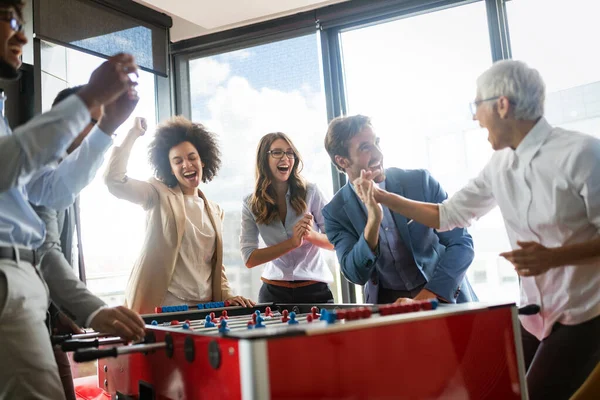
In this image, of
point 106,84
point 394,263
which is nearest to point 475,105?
point 394,263

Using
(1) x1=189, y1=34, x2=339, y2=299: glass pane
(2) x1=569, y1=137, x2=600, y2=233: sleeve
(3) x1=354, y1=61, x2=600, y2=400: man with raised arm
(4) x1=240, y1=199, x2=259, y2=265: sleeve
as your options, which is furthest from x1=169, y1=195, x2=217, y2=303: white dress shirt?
(2) x1=569, y1=137, x2=600, y2=233: sleeve

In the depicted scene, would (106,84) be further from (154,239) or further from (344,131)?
(154,239)

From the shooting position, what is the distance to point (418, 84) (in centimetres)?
384

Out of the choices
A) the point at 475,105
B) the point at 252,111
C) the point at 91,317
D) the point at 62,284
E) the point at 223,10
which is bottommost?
the point at 91,317

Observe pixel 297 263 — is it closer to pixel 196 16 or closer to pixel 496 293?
pixel 496 293

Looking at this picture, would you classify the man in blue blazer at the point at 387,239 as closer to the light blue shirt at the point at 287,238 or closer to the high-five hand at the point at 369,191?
the high-five hand at the point at 369,191

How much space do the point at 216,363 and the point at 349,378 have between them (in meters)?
0.34

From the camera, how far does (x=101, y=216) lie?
3906 millimetres

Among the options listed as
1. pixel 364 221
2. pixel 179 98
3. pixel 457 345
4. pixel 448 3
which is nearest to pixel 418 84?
pixel 448 3

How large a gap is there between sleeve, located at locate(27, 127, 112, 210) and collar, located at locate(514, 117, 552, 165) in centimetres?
130

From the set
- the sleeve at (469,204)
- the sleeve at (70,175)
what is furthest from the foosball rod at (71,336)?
the sleeve at (469,204)

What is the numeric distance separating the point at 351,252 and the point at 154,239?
102 cm

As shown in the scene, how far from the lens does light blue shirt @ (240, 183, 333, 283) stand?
3078 mm

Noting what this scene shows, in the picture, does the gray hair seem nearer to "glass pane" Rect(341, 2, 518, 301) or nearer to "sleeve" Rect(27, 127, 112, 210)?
"sleeve" Rect(27, 127, 112, 210)
